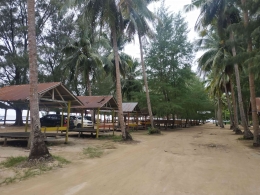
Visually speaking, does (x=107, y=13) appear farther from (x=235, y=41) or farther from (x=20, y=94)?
(x=235, y=41)

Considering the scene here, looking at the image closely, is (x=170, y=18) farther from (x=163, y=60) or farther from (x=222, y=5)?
(x=222, y=5)

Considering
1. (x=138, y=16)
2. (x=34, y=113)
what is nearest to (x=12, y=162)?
(x=34, y=113)

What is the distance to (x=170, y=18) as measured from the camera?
Result: 27.7 m

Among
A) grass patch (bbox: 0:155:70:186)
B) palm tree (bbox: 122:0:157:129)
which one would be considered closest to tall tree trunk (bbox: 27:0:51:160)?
grass patch (bbox: 0:155:70:186)

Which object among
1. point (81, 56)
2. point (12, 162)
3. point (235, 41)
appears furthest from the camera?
point (81, 56)

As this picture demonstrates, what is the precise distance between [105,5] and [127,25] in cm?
444

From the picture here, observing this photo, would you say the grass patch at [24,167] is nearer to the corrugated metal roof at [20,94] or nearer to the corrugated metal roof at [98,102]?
the corrugated metal roof at [20,94]

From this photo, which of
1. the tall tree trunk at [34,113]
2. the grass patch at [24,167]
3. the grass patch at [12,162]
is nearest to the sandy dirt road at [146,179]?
the grass patch at [24,167]

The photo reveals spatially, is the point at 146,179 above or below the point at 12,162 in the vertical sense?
below

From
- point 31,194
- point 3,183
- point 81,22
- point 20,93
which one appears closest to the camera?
point 31,194

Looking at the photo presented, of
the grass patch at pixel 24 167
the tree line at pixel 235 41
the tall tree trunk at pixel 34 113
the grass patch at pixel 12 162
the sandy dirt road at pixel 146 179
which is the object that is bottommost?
the sandy dirt road at pixel 146 179

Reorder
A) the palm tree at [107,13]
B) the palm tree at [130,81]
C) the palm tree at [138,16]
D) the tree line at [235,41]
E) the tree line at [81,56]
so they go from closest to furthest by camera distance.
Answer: the tree line at [235,41] → the palm tree at [107,13] → the palm tree at [138,16] → the tree line at [81,56] → the palm tree at [130,81]

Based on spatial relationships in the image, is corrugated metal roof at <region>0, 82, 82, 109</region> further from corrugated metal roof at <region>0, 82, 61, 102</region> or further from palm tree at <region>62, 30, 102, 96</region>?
palm tree at <region>62, 30, 102, 96</region>

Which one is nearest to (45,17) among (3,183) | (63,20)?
(63,20)
